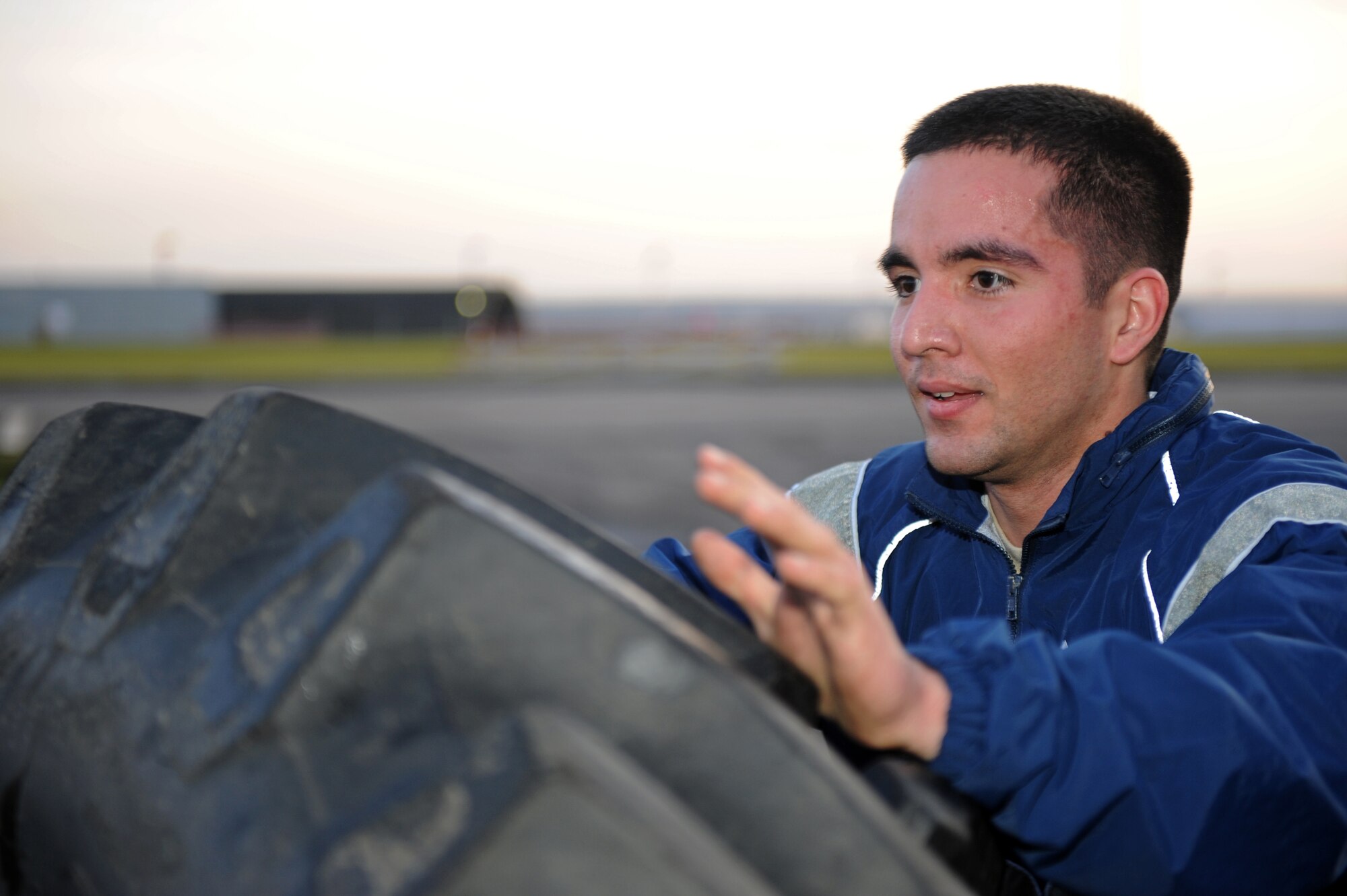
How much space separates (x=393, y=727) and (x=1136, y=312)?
166cm

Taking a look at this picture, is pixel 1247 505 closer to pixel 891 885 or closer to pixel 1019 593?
pixel 1019 593

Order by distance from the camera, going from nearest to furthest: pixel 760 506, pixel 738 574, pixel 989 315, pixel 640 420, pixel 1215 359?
pixel 760 506, pixel 738 574, pixel 989 315, pixel 640 420, pixel 1215 359

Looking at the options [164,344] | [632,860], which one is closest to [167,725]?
[632,860]

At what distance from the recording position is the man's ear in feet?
6.61

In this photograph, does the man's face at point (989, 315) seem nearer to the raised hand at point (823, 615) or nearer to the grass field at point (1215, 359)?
the raised hand at point (823, 615)

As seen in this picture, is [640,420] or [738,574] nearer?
[738,574]

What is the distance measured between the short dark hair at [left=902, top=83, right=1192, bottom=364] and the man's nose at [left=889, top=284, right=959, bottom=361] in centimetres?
23

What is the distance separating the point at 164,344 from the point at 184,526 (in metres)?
52.4

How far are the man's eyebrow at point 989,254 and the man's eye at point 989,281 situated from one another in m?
0.03

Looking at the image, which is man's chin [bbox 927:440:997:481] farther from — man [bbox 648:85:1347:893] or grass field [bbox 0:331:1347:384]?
grass field [bbox 0:331:1347:384]

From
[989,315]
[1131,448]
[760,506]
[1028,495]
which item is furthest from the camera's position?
[1028,495]

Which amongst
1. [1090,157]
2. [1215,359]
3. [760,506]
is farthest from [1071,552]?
[1215,359]

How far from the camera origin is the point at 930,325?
190 centimetres

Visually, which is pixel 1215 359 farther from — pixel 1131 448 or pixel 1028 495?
pixel 1131 448
